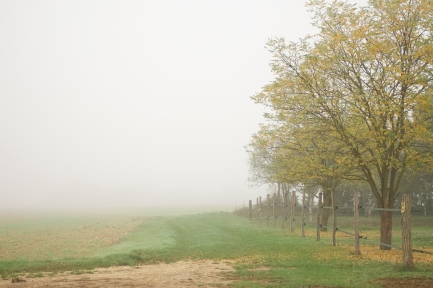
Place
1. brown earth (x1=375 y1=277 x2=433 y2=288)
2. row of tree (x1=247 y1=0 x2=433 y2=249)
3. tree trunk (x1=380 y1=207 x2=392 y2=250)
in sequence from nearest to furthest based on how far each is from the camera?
brown earth (x1=375 y1=277 x2=433 y2=288) < row of tree (x1=247 y1=0 x2=433 y2=249) < tree trunk (x1=380 y1=207 x2=392 y2=250)

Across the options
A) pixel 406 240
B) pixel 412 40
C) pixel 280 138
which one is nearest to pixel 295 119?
pixel 280 138

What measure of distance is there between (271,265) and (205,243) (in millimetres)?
10407

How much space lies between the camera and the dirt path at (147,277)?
13.6m

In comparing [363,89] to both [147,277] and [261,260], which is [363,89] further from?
[147,277]

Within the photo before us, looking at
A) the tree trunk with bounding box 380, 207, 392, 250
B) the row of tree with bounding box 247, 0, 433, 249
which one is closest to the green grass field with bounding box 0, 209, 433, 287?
the tree trunk with bounding box 380, 207, 392, 250

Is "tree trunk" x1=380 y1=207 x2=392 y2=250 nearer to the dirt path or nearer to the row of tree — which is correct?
the row of tree

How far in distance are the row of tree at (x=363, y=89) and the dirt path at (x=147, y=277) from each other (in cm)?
843

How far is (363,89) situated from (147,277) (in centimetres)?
1384

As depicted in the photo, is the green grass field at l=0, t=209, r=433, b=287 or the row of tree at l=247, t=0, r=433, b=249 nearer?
the green grass field at l=0, t=209, r=433, b=287

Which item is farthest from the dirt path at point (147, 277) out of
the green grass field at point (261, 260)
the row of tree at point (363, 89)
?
the row of tree at point (363, 89)

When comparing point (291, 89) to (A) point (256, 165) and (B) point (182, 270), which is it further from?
(A) point (256, 165)

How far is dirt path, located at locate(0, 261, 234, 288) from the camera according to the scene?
1357 centimetres

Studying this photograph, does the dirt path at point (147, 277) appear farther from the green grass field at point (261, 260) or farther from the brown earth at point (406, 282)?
the brown earth at point (406, 282)

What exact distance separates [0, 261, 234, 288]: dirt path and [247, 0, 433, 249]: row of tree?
332 inches
